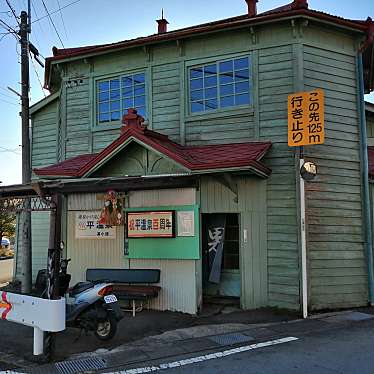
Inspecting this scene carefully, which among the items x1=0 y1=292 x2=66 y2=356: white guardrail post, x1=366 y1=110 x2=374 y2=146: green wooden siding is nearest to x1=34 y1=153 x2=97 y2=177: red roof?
x1=0 y1=292 x2=66 y2=356: white guardrail post

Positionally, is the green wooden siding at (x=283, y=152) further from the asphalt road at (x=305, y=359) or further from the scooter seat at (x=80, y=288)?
the scooter seat at (x=80, y=288)

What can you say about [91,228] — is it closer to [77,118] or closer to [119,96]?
[77,118]

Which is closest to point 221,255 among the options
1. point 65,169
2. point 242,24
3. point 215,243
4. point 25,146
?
point 215,243

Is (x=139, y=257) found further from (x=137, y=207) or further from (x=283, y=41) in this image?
(x=283, y=41)

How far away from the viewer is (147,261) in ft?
32.9

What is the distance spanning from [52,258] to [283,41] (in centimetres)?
707

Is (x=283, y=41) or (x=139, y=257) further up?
(x=283, y=41)

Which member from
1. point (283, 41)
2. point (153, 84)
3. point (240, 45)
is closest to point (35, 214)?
A: point (153, 84)

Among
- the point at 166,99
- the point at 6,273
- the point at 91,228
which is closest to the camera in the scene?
the point at 91,228

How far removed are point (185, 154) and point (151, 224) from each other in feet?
6.14

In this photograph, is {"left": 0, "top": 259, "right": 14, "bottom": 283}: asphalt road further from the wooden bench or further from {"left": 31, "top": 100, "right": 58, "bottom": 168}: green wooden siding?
the wooden bench

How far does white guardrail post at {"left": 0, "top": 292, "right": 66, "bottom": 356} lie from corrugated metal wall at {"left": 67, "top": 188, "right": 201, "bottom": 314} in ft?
12.0

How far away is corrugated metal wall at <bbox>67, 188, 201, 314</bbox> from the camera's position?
9.41 metres

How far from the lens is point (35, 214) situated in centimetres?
1343
